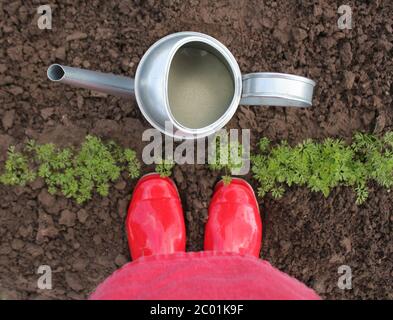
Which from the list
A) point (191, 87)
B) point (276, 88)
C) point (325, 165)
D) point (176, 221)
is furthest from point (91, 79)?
point (325, 165)

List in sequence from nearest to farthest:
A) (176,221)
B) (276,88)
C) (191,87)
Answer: (276,88) < (191,87) < (176,221)

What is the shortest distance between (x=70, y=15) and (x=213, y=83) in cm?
56

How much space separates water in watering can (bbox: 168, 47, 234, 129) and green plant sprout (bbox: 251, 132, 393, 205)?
0.36 meters

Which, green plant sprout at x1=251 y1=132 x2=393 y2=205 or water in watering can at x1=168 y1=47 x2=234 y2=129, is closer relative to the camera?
water in watering can at x1=168 y1=47 x2=234 y2=129

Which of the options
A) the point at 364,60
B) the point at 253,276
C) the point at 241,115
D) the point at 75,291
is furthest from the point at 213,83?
the point at 75,291

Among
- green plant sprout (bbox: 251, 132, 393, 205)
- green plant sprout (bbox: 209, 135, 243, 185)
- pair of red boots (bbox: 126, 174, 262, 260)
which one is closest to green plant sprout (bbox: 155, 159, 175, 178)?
pair of red boots (bbox: 126, 174, 262, 260)

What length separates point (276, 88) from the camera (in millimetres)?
923

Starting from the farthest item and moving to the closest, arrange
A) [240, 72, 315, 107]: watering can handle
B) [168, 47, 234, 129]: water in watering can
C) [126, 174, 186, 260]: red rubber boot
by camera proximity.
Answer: [126, 174, 186, 260]: red rubber boot → [168, 47, 234, 129]: water in watering can → [240, 72, 315, 107]: watering can handle

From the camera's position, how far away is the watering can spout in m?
0.97

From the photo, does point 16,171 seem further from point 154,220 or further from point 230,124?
point 230,124

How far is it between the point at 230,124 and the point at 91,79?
492mm

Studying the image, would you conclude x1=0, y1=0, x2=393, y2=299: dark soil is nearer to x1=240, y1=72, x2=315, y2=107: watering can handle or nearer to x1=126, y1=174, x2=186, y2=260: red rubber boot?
x1=126, y1=174, x2=186, y2=260: red rubber boot

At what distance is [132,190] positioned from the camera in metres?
1.39
